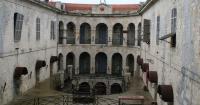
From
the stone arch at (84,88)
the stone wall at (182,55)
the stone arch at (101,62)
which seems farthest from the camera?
the stone arch at (101,62)

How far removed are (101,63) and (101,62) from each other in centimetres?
14

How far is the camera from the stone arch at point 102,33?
39031 millimetres

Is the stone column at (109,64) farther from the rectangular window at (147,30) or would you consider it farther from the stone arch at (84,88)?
the rectangular window at (147,30)

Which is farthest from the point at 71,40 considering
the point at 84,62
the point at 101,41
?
the point at 101,41

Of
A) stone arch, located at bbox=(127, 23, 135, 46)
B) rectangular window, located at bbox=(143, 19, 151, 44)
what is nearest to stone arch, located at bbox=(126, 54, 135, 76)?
stone arch, located at bbox=(127, 23, 135, 46)

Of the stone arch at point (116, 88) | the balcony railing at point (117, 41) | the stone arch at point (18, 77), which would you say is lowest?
the stone arch at point (116, 88)

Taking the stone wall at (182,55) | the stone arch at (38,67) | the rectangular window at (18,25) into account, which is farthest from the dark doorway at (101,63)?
the stone wall at (182,55)

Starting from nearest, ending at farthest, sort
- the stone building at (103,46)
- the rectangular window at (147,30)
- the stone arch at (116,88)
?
1. the stone building at (103,46)
2. the rectangular window at (147,30)
3. the stone arch at (116,88)

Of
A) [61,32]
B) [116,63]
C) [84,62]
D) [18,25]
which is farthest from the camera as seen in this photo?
[84,62]

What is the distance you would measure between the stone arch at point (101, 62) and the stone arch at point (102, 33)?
71.0 inches

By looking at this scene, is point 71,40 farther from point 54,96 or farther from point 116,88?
point 54,96

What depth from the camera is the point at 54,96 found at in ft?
65.4

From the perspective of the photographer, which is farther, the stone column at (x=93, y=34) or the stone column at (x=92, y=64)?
the stone column at (x=93, y=34)

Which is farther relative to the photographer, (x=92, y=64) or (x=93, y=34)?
(x=93, y=34)
